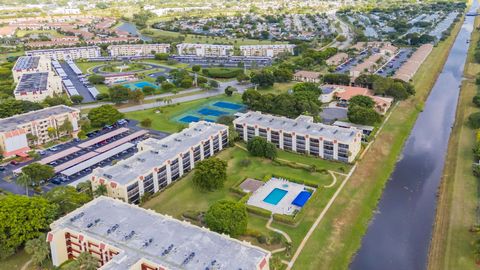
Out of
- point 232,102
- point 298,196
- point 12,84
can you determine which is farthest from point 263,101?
point 12,84

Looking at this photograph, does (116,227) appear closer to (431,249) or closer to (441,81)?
(431,249)

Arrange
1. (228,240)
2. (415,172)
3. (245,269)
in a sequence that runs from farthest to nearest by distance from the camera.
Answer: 1. (415,172)
2. (228,240)
3. (245,269)

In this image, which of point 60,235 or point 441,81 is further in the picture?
point 441,81

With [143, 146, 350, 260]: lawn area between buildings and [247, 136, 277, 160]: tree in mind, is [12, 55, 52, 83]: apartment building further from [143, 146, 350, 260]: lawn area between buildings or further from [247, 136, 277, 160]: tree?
[247, 136, 277, 160]: tree

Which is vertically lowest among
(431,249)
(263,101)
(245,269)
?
(431,249)

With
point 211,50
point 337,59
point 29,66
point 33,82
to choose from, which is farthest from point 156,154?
point 211,50

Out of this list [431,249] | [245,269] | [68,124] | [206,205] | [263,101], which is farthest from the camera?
[263,101]

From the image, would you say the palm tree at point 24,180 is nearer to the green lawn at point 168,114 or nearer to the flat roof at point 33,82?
the green lawn at point 168,114
